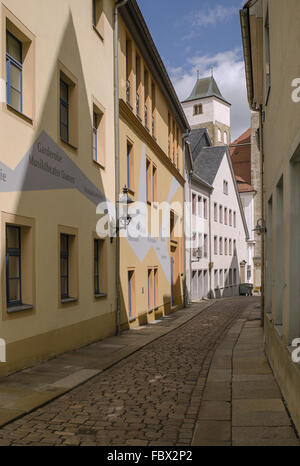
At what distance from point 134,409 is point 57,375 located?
2.43 metres

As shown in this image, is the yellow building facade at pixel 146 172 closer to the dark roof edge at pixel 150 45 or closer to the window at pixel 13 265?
the dark roof edge at pixel 150 45

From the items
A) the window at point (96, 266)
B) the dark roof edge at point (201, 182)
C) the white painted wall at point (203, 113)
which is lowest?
the window at point (96, 266)

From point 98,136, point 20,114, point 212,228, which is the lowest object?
point 212,228

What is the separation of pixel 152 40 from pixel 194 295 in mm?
19250

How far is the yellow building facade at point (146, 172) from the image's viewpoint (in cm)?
1633

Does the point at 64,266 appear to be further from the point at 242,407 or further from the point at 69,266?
the point at 242,407

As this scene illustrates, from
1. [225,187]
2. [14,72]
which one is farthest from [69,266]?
[225,187]

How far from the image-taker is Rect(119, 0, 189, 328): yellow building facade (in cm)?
1633

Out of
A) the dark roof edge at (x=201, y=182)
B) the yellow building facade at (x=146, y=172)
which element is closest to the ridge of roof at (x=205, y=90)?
the dark roof edge at (x=201, y=182)

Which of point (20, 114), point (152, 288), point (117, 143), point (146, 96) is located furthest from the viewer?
point (152, 288)

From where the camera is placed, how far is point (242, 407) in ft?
22.0

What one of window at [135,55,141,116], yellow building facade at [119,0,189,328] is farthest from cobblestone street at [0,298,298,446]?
window at [135,55,141,116]

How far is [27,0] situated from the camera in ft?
31.2
